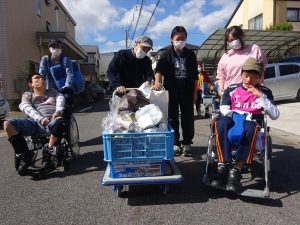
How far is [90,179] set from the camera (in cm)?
484

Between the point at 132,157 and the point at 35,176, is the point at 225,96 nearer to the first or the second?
the point at 132,157

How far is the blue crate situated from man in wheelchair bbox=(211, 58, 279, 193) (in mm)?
592

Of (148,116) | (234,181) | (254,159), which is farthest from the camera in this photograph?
(254,159)

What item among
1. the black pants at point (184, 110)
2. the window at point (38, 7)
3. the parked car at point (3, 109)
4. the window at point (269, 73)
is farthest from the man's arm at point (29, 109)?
the window at point (38, 7)

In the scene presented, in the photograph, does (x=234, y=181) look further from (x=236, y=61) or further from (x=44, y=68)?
(x=44, y=68)

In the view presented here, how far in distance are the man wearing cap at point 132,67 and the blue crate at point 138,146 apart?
3.88 feet

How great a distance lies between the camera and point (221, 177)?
159 inches

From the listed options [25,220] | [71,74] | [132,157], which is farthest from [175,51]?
[25,220]

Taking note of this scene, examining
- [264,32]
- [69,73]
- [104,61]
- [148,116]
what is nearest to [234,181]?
[148,116]

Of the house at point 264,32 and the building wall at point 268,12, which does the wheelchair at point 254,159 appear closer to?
the house at point 264,32

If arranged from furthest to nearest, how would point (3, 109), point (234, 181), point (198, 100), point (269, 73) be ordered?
point (269, 73) → point (198, 100) → point (3, 109) → point (234, 181)

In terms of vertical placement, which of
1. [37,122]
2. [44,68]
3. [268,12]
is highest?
[268,12]

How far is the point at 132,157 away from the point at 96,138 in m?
4.51

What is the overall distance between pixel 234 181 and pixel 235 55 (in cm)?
189
